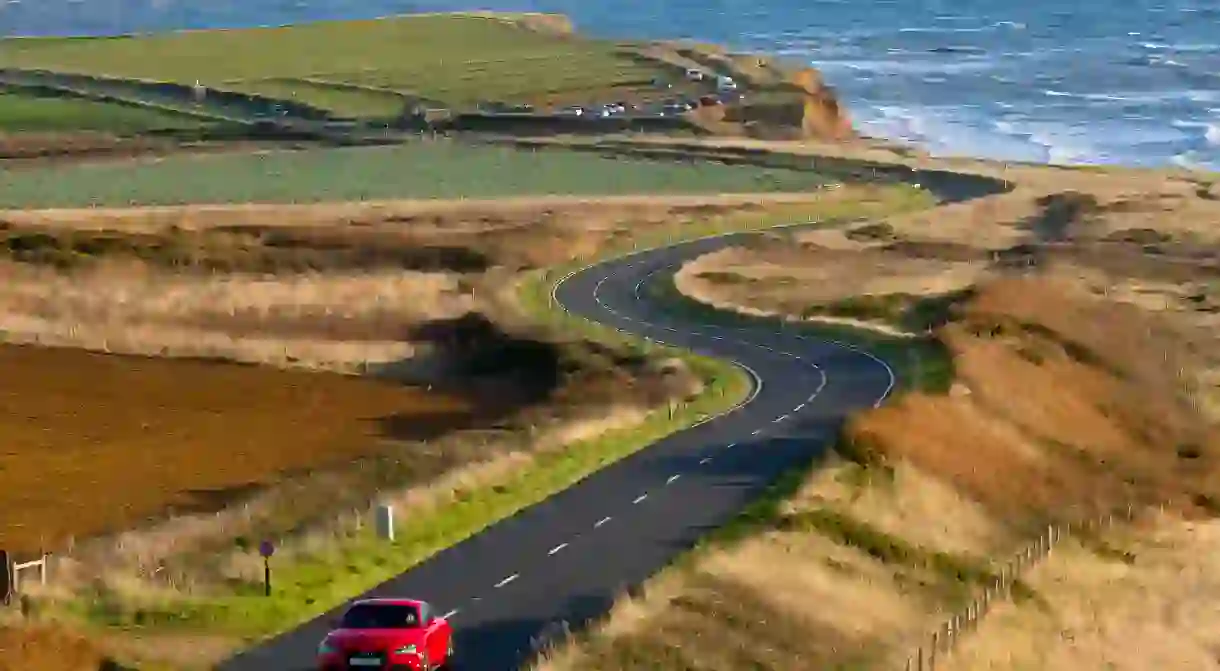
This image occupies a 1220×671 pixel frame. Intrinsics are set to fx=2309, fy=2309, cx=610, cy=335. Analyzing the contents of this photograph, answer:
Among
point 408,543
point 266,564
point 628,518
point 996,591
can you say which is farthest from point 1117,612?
point 266,564

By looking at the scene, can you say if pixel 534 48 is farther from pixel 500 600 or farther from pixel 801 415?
pixel 500 600

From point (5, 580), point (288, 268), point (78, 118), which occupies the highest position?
point (5, 580)

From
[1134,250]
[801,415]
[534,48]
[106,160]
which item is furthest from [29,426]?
Result: [534,48]

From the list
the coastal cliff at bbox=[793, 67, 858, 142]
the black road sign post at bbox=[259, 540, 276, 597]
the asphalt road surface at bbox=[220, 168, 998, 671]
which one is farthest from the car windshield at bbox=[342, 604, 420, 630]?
the coastal cliff at bbox=[793, 67, 858, 142]

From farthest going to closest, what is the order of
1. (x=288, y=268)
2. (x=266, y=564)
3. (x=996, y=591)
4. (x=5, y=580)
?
(x=288, y=268), (x=996, y=591), (x=266, y=564), (x=5, y=580)

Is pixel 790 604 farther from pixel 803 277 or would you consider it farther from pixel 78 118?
pixel 78 118

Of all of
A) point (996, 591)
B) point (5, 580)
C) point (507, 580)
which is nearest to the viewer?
point (5, 580)
